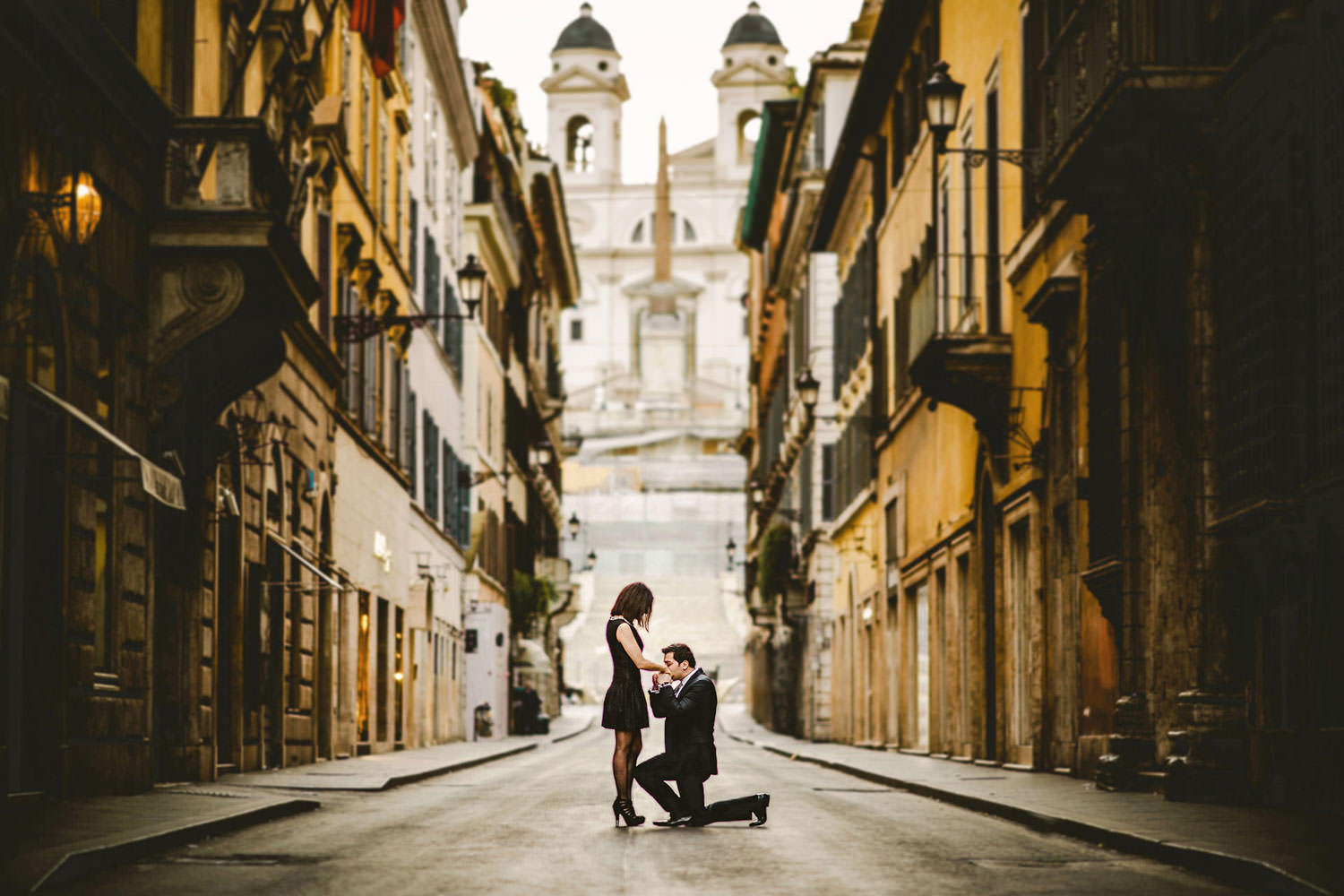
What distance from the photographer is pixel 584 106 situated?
17975 cm

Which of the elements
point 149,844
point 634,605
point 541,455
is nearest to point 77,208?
point 634,605

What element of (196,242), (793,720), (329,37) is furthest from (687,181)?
(196,242)

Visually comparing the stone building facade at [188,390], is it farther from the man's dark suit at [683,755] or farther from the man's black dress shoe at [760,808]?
the man's black dress shoe at [760,808]

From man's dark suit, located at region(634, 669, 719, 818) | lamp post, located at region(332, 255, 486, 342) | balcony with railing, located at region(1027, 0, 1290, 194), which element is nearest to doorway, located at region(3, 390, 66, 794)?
man's dark suit, located at region(634, 669, 719, 818)

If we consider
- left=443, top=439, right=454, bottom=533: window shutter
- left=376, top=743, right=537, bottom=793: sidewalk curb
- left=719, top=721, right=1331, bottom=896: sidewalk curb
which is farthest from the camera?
left=443, top=439, right=454, bottom=533: window shutter

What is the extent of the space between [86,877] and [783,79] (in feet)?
557

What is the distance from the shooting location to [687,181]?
177 m

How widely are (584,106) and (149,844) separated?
170200mm

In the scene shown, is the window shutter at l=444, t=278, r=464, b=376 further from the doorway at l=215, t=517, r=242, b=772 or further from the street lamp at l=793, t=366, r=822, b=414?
the doorway at l=215, t=517, r=242, b=772

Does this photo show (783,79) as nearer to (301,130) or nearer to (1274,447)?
(301,130)

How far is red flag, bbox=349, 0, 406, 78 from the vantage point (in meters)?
24.2

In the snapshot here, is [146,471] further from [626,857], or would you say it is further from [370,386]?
[370,386]

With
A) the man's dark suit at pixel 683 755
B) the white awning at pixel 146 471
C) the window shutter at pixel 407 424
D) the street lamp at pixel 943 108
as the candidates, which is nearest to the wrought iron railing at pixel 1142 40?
the street lamp at pixel 943 108

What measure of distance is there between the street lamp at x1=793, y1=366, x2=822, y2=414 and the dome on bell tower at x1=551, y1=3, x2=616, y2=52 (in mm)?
134831
